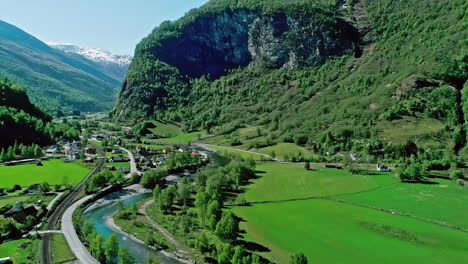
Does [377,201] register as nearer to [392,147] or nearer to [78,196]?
[392,147]

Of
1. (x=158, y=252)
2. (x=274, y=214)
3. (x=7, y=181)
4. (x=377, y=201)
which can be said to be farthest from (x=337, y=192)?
(x=7, y=181)

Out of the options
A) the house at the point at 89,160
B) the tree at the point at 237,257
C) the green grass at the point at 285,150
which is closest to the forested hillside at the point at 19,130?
the house at the point at 89,160

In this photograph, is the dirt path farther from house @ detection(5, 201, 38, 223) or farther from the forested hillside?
the forested hillside

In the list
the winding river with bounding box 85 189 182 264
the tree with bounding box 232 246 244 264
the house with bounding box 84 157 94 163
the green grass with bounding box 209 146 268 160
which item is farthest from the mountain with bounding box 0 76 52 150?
the tree with bounding box 232 246 244 264

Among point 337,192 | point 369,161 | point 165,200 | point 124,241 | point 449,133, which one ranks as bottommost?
point 124,241

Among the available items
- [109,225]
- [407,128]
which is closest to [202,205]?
[109,225]

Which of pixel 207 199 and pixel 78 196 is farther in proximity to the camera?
pixel 78 196

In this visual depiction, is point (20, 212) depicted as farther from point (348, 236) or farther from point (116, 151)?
point (116, 151)
